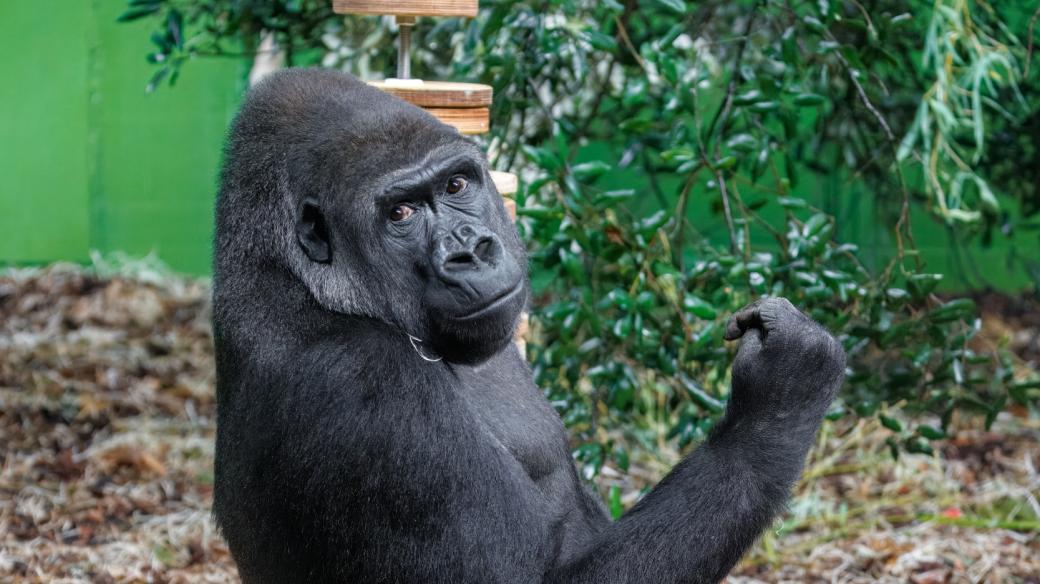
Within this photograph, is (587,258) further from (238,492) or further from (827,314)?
(238,492)

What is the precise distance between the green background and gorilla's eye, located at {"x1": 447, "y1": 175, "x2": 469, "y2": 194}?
4821 mm

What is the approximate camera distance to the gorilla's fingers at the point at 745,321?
9.90 ft

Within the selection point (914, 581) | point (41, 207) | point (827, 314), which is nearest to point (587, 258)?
point (827, 314)

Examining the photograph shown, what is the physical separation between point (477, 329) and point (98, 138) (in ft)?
20.1

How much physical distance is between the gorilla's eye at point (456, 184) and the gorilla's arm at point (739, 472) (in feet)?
2.37

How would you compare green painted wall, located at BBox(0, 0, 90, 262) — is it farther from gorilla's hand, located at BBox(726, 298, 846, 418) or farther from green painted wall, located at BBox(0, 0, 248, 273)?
gorilla's hand, located at BBox(726, 298, 846, 418)

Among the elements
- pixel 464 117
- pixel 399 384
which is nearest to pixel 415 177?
pixel 399 384

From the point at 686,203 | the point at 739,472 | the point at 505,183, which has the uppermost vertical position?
the point at 505,183

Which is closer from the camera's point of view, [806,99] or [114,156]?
[806,99]

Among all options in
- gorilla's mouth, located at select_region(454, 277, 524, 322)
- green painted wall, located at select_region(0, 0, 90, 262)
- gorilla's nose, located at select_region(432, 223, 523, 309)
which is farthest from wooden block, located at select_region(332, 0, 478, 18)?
green painted wall, located at select_region(0, 0, 90, 262)

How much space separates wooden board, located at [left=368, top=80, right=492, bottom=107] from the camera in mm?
3604

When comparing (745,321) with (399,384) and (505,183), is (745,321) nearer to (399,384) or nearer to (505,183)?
(399,384)

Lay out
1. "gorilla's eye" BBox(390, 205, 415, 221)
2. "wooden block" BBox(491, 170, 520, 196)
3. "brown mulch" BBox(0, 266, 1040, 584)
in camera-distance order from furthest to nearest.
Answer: "brown mulch" BBox(0, 266, 1040, 584), "wooden block" BBox(491, 170, 520, 196), "gorilla's eye" BBox(390, 205, 415, 221)

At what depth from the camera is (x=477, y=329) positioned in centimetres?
290
